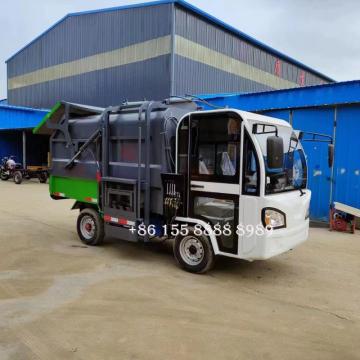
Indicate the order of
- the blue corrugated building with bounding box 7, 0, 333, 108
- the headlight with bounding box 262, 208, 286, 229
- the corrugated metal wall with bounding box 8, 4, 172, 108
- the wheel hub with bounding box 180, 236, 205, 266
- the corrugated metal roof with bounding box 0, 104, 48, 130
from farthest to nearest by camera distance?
the corrugated metal roof with bounding box 0, 104, 48, 130
the corrugated metal wall with bounding box 8, 4, 172, 108
the blue corrugated building with bounding box 7, 0, 333, 108
the wheel hub with bounding box 180, 236, 205, 266
the headlight with bounding box 262, 208, 286, 229

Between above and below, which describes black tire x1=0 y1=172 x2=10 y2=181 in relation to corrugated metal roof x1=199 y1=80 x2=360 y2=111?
below

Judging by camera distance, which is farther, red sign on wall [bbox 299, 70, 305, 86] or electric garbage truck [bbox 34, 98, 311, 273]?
red sign on wall [bbox 299, 70, 305, 86]

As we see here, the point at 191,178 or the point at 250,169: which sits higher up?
the point at 250,169

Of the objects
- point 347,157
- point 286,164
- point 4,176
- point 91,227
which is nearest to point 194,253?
point 286,164

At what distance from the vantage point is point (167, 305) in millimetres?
4266

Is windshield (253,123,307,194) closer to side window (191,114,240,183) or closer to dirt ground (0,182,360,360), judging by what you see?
side window (191,114,240,183)

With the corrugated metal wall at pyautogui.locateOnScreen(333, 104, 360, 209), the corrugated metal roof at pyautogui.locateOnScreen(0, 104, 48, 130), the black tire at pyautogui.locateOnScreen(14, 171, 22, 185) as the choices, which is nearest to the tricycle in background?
the black tire at pyautogui.locateOnScreen(14, 171, 22, 185)

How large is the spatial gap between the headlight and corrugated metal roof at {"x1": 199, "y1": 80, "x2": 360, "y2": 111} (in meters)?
5.40

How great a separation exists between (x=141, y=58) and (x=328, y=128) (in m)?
15.0

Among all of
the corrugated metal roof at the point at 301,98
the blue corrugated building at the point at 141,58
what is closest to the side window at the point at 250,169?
the corrugated metal roof at the point at 301,98

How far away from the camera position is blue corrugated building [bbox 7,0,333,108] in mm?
20906

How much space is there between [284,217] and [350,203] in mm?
5206

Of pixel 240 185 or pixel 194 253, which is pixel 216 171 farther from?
pixel 194 253

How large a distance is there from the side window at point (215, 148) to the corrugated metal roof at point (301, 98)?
5.37m
